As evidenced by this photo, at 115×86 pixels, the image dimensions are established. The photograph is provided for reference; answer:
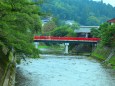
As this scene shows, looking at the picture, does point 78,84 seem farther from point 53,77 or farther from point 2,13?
point 2,13

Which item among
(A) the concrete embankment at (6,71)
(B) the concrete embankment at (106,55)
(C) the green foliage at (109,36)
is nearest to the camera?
(A) the concrete embankment at (6,71)

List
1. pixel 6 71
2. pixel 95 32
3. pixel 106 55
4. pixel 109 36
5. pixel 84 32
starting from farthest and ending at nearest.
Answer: pixel 84 32 < pixel 95 32 < pixel 106 55 < pixel 109 36 < pixel 6 71

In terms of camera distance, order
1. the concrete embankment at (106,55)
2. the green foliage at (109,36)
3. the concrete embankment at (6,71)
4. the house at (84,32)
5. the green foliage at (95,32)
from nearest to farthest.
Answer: the concrete embankment at (6,71) → the concrete embankment at (106,55) → the green foliage at (109,36) → the green foliage at (95,32) → the house at (84,32)

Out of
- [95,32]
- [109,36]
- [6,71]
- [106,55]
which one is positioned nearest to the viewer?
[6,71]

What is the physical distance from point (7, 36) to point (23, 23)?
8.14 m

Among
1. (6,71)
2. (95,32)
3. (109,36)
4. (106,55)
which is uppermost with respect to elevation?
(109,36)

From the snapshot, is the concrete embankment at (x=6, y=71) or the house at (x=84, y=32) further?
the house at (x=84, y=32)

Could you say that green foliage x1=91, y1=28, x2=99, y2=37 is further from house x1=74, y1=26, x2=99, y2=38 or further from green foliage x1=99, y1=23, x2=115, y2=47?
green foliage x1=99, y1=23, x2=115, y2=47

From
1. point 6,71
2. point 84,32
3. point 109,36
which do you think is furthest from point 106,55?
point 84,32

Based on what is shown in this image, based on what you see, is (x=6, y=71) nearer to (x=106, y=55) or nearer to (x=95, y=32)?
(x=106, y=55)

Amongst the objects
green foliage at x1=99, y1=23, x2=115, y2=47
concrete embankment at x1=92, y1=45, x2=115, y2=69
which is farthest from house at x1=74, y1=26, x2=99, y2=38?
green foliage at x1=99, y1=23, x2=115, y2=47

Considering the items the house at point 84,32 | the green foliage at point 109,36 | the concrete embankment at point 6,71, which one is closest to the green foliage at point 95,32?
the house at point 84,32

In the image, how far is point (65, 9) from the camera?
189 m

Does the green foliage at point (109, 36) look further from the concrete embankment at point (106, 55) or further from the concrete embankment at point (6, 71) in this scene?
the concrete embankment at point (6, 71)
